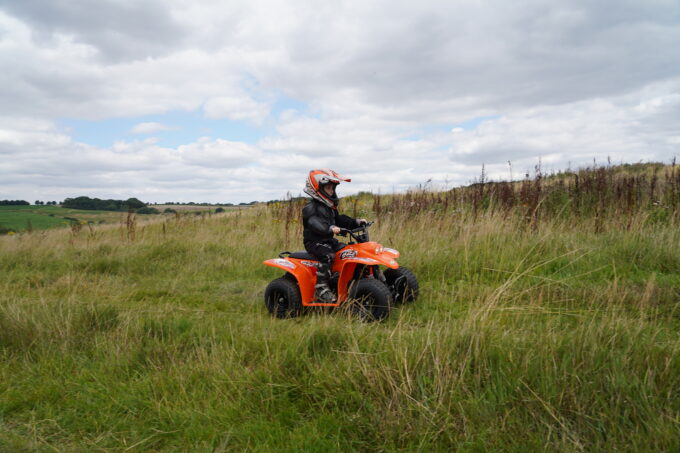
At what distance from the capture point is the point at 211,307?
595 centimetres

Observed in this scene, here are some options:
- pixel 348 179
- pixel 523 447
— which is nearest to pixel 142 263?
pixel 348 179

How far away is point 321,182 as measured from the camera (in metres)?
5.39

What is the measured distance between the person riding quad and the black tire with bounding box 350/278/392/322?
1.77ft

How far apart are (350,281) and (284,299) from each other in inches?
36.0

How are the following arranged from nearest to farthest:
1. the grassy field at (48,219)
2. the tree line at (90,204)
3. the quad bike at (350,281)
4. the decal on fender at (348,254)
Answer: the quad bike at (350,281), the decal on fender at (348,254), the grassy field at (48,219), the tree line at (90,204)

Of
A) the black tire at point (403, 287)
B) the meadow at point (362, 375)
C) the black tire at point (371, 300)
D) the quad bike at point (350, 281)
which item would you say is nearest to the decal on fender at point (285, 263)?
the quad bike at point (350, 281)

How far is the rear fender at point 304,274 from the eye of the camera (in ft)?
18.0

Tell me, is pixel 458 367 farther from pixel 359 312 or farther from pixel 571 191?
pixel 571 191

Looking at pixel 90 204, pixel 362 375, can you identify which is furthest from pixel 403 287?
pixel 90 204

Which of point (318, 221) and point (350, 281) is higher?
point (318, 221)

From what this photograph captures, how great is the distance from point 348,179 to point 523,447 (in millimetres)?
3648

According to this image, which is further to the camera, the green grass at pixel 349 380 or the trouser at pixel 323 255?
the trouser at pixel 323 255

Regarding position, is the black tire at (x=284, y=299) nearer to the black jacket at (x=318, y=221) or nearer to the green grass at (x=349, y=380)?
the green grass at (x=349, y=380)

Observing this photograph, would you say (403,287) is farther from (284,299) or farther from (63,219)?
(63,219)
